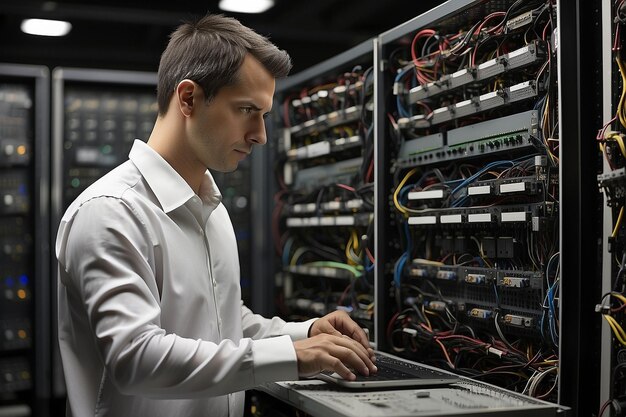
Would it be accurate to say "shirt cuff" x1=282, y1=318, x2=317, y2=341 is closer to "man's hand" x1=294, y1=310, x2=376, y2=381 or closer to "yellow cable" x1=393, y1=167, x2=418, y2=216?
"man's hand" x1=294, y1=310, x2=376, y2=381

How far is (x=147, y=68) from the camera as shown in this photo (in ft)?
16.0

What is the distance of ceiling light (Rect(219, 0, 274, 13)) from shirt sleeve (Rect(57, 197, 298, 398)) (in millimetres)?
3274

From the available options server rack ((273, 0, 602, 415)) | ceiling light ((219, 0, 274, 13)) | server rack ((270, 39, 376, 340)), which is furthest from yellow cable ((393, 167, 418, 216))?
ceiling light ((219, 0, 274, 13))

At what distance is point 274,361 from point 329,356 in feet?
0.40

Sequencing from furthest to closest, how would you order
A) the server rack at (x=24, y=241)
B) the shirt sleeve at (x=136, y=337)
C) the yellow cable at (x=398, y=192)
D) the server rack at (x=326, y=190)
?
the server rack at (x=24, y=241) < the server rack at (x=326, y=190) < the yellow cable at (x=398, y=192) < the shirt sleeve at (x=136, y=337)

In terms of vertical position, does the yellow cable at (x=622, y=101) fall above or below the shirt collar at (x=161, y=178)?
above

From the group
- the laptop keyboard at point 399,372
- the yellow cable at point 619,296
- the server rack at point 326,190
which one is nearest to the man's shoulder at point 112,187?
the laptop keyboard at point 399,372

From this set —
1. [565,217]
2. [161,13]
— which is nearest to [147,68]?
[161,13]

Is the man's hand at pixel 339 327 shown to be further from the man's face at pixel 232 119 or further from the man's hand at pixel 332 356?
the man's face at pixel 232 119

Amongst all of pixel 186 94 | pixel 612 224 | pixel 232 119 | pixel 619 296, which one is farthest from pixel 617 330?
pixel 186 94

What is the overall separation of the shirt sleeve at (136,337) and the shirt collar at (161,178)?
0.15 metres

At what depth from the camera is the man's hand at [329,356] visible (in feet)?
4.94

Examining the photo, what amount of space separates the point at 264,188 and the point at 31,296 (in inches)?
53.8

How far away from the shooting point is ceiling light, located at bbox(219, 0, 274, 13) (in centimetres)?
453
